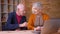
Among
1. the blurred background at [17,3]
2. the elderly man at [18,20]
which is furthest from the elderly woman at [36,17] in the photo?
the blurred background at [17,3]

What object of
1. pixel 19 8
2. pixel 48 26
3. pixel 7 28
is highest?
pixel 19 8

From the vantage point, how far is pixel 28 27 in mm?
1952

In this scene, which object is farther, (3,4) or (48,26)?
(3,4)

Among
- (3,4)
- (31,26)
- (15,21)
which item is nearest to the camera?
(31,26)

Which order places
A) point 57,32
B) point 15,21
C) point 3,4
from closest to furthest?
point 57,32, point 15,21, point 3,4

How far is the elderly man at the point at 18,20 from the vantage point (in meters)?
1.97

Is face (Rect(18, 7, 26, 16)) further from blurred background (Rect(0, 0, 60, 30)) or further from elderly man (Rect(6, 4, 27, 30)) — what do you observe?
blurred background (Rect(0, 0, 60, 30))

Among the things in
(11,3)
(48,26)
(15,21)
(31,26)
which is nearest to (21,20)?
(15,21)

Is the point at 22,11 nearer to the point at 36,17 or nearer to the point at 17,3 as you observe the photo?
the point at 36,17

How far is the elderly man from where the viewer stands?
6.46ft

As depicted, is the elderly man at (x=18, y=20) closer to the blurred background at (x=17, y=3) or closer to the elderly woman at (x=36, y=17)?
the elderly woman at (x=36, y=17)

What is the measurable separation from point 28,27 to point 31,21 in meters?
0.09

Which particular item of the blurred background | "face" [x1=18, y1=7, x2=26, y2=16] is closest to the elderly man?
"face" [x1=18, y1=7, x2=26, y2=16]

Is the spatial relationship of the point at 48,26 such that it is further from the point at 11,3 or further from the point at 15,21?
the point at 11,3
